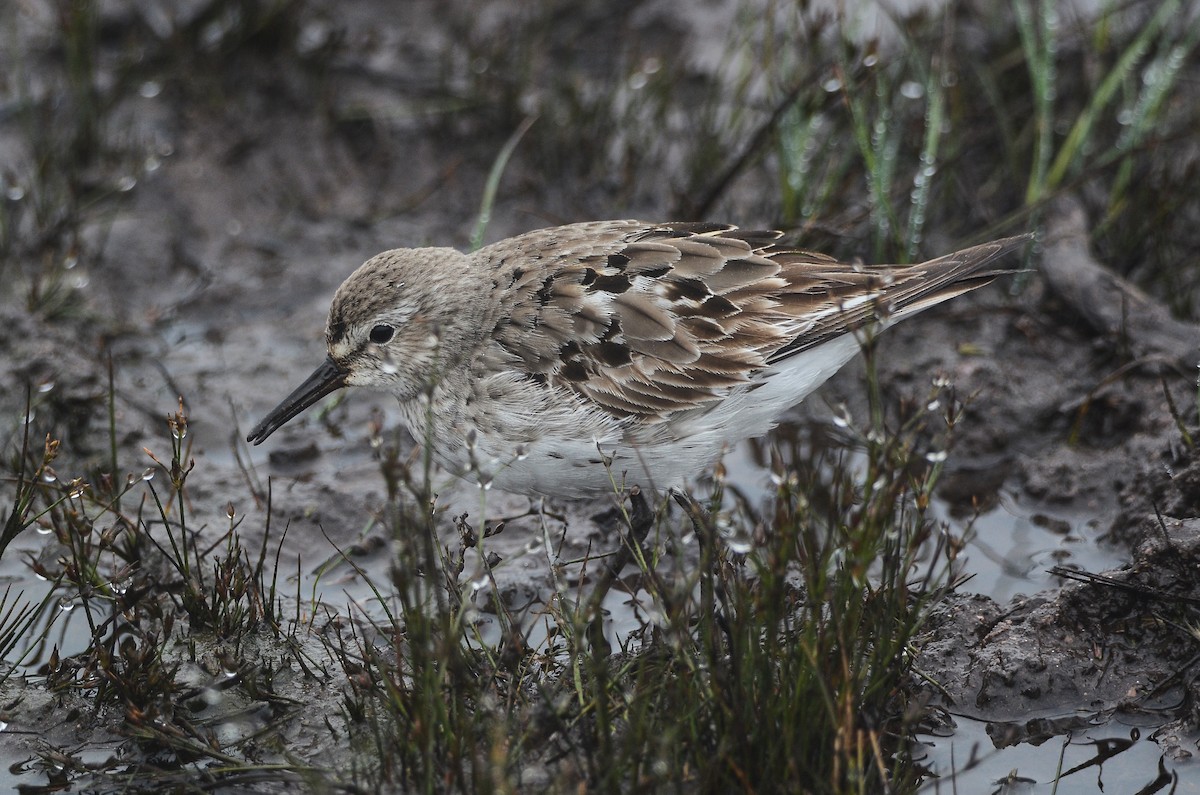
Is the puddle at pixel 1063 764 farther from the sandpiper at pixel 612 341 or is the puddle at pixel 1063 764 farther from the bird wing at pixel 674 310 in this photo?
the bird wing at pixel 674 310

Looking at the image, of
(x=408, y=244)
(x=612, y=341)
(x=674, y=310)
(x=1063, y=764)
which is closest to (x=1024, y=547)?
(x=1063, y=764)

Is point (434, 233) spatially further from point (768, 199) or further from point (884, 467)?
point (884, 467)

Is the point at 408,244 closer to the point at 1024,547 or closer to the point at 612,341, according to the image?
the point at 612,341

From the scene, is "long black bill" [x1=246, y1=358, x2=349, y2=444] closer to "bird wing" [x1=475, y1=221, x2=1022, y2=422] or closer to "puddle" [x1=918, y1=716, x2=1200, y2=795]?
"bird wing" [x1=475, y1=221, x2=1022, y2=422]

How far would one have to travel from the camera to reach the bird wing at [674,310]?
495cm

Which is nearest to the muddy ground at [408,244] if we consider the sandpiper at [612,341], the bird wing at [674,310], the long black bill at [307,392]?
the long black bill at [307,392]

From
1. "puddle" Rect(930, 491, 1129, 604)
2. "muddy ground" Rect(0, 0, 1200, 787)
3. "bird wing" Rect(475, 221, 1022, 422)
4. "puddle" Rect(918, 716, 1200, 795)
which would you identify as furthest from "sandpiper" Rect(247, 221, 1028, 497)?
"puddle" Rect(918, 716, 1200, 795)

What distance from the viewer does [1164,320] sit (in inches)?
248

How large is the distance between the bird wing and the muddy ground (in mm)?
1061

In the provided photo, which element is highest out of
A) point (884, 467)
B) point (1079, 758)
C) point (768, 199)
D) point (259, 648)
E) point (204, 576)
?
point (768, 199)

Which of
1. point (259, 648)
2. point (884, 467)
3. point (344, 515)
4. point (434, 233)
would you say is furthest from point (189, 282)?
point (884, 467)

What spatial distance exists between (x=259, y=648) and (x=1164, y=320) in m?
4.40

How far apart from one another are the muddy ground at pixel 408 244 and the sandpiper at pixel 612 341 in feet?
2.83

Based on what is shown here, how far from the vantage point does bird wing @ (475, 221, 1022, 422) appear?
495 cm
